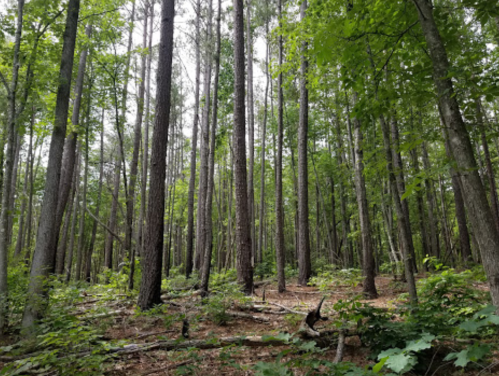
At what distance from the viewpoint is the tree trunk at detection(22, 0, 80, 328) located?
534 centimetres

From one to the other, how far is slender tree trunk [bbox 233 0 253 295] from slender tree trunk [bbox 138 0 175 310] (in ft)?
6.64

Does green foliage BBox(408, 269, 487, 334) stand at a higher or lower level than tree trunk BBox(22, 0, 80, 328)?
lower

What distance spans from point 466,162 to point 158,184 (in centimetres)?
594

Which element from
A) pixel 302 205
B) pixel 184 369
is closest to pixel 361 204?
pixel 302 205

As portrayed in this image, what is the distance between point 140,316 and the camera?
20.5 ft

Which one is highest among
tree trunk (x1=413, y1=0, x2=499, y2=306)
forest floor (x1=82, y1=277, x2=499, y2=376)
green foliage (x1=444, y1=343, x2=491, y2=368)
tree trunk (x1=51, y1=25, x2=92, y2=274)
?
tree trunk (x1=51, y1=25, x2=92, y2=274)

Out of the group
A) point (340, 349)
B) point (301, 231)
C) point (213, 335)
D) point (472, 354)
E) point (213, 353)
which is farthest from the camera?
point (301, 231)

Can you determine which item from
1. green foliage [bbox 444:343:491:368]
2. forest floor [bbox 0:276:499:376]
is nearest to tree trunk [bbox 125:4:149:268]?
forest floor [bbox 0:276:499:376]

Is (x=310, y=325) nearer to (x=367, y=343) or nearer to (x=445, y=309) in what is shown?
(x=367, y=343)

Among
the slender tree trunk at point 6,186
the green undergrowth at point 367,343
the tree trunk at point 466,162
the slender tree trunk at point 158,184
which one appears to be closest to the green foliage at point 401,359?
the green undergrowth at point 367,343

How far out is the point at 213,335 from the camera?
423 centimetres

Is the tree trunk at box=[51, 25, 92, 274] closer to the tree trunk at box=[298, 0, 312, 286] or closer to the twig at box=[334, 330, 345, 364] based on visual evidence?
the tree trunk at box=[298, 0, 312, 286]

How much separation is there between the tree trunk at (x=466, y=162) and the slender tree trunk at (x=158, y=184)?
5713 millimetres

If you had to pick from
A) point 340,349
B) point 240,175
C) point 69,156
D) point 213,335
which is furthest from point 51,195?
point 340,349
